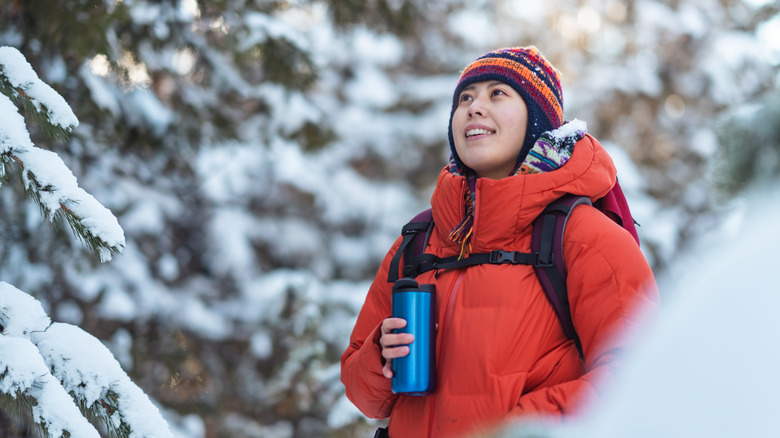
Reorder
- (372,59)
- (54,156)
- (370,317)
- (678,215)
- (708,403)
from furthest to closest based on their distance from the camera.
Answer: (372,59) → (678,215) → (370,317) → (54,156) → (708,403)

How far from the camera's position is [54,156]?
7.08ft

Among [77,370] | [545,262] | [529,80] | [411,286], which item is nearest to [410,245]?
[411,286]

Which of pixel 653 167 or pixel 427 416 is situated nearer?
pixel 427 416

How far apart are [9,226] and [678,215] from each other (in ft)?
29.1

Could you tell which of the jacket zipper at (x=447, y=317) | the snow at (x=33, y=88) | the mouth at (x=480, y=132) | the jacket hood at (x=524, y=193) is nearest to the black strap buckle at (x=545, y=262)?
the jacket hood at (x=524, y=193)

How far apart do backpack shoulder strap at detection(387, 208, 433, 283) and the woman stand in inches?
3.7

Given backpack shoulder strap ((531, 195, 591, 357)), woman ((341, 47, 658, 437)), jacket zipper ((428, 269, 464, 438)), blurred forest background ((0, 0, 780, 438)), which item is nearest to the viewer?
woman ((341, 47, 658, 437))

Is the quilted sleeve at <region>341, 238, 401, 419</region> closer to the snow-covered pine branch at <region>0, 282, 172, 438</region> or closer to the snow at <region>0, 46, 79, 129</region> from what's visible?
the snow-covered pine branch at <region>0, 282, 172, 438</region>

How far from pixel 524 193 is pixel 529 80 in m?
0.60

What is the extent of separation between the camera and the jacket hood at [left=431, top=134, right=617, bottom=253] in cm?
236

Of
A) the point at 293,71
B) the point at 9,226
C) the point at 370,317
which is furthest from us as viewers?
the point at 293,71

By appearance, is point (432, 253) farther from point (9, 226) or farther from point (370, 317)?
point (9, 226)

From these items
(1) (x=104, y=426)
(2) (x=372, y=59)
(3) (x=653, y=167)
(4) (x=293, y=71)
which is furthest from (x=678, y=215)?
(1) (x=104, y=426)

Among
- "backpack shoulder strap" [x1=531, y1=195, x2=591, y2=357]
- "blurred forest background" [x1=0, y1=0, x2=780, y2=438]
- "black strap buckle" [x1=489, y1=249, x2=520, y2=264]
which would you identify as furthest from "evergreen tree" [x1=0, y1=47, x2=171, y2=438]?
"blurred forest background" [x1=0, y1=0, x2=780, y2=438]
